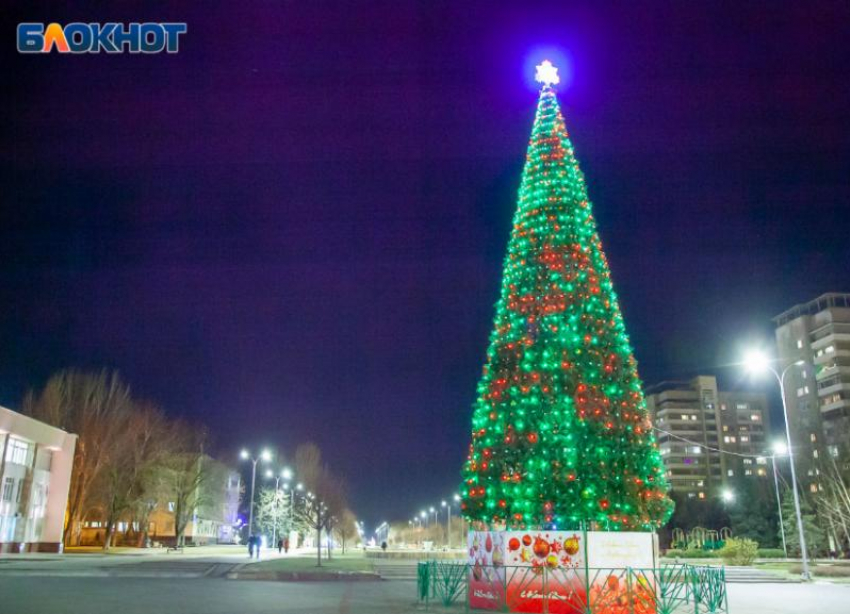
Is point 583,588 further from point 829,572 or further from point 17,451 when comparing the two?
point 17,451

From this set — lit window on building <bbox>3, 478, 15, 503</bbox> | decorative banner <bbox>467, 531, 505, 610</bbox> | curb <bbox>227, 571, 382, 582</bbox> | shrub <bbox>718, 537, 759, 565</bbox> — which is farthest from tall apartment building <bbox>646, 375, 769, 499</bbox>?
decorative banner <bbox>467, 531, 505, 610</bbox>

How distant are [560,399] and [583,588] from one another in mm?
4701

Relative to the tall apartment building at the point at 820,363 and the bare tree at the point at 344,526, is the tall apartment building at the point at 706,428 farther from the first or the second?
the bare tree at the point at 344,526

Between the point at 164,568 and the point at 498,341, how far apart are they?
22901mm

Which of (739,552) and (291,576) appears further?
(739,552)

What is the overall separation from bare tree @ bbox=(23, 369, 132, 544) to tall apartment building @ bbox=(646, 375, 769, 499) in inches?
4674

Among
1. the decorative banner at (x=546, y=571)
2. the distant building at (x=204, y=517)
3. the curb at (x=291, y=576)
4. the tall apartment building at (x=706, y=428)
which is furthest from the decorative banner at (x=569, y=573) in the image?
Answer: the tall apartment building at (x=706, y=428)

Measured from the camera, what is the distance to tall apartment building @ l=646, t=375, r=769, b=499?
5822 inches

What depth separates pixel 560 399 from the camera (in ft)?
60.0

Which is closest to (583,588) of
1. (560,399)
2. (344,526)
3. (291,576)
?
(560,399)

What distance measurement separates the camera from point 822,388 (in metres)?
116

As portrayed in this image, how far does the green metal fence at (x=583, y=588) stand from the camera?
1662 cm

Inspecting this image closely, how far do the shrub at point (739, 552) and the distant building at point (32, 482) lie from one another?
4676 centimetres

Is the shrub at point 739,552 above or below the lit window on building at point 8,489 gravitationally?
below
